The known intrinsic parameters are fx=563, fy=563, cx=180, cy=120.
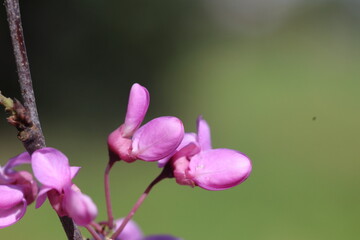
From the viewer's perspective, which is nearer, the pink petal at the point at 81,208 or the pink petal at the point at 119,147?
the pink petal at the point at 81,208

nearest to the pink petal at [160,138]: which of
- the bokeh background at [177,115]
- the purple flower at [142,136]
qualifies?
the purple flower at [142,136]

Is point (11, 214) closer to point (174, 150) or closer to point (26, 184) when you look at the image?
point (26, 184)

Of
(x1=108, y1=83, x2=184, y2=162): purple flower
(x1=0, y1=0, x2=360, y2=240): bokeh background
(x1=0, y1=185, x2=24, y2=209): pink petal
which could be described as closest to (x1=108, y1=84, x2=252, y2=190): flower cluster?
(x1=108, y1=83, x2=184, y2=162): purple flower

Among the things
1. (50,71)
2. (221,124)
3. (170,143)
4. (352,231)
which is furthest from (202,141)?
(221,124)

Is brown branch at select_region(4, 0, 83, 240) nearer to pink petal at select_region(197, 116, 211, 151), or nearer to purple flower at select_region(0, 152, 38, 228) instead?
purple flower at select_region(0, 152, 38, 228)

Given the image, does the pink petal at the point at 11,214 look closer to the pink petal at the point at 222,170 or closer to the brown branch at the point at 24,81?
the brown branch at the point at 24,81

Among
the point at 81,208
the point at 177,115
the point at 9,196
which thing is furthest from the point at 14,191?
the point at 177,115

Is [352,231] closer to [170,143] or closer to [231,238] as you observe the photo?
[231,238]
